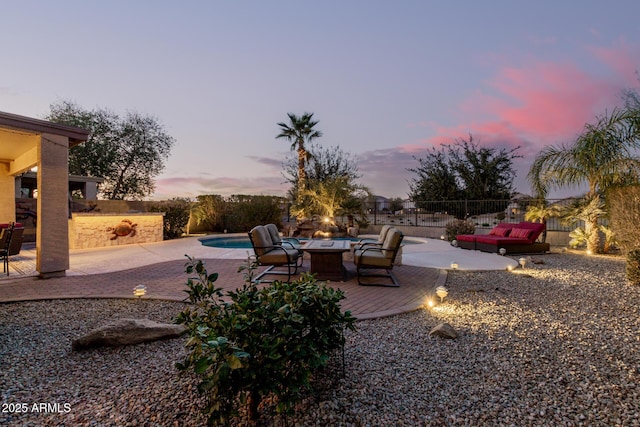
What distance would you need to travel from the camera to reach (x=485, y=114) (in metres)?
12.9

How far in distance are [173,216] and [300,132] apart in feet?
28.3

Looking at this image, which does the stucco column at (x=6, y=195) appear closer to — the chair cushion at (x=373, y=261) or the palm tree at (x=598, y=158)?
the chair cushion at (x=373, y=261)

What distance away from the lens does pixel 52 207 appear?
219 inches

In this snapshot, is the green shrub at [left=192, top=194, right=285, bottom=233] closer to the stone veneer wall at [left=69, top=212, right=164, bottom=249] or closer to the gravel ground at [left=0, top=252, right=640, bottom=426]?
the stone veneer wall at [left=69, top=212, right=164, bottom=249]

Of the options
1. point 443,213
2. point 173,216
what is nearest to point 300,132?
point 173,216

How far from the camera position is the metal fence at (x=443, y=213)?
14.8m

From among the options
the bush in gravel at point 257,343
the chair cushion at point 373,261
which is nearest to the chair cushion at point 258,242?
the chair cushion at point 373,261

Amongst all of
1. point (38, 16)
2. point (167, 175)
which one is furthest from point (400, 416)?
point (167, 175)

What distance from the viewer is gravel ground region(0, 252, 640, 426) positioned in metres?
1.88

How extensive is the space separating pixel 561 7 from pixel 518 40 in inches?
44.5

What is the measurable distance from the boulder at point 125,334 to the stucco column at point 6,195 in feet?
33.4

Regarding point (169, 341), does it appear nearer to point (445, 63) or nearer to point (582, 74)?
point (445, 63)

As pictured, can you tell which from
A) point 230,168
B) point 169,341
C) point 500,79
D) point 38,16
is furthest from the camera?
point 230,168

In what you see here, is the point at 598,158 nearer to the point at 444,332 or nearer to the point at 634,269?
the point at 634,269
